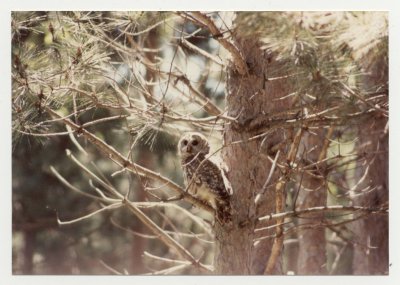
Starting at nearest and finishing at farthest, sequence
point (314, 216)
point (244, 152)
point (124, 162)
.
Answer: point (124, 162)
point (244, 152)
point (314, 216)

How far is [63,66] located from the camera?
275 centimetres

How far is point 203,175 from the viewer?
2.88m

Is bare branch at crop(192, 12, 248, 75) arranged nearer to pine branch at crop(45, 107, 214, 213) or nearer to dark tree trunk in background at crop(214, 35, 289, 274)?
dark tree trunk in background at crop(214, 35, 289, 274)

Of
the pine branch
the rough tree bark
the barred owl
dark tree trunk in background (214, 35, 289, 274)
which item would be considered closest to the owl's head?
the barred owl

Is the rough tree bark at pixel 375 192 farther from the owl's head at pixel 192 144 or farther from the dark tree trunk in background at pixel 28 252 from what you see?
the dark tree trunk in background at pixel 28 252

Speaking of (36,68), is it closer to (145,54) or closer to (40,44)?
(40,44)

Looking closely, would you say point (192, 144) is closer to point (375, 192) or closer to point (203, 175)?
point (203, 175)

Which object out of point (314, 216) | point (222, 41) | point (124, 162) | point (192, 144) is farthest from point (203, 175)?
point (314, 216)

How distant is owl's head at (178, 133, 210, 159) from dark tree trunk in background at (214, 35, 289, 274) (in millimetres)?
178

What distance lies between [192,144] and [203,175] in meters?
0.19
